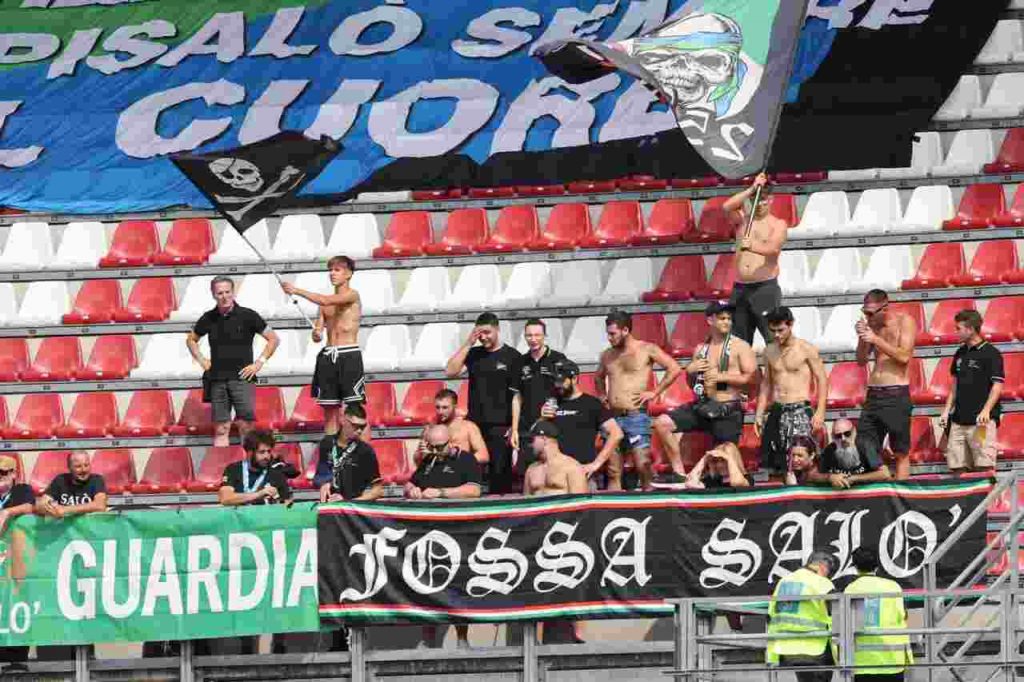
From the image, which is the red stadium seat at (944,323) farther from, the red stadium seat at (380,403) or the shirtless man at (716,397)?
the red stadium seat at (380,403)

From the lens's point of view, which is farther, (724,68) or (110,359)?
(110,359)

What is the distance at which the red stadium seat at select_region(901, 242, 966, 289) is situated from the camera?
20.7 m

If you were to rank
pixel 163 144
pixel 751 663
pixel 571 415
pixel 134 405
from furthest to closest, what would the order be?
pixel 163 144, pixel 134 405, pixel 571 415, pixel 751 663

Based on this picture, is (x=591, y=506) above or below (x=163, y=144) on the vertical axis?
below

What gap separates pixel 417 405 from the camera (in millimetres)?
20281

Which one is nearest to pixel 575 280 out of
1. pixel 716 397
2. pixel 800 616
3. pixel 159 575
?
pixel 716 397

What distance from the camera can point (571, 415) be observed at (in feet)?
58.2

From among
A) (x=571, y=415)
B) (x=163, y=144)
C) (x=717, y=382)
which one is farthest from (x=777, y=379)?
(x=163, y=144)

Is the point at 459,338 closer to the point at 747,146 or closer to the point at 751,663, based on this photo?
the point at 747,146

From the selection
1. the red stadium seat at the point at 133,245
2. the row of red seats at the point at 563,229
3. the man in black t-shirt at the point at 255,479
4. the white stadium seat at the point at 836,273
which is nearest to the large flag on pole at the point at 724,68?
the row of red seats at the point at 563,229

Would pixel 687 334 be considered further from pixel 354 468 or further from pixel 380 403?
pixel 354 468

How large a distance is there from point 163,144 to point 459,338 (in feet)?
14.1

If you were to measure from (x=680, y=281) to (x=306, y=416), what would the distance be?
369cm

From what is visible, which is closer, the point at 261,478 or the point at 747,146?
the point at 261,478
